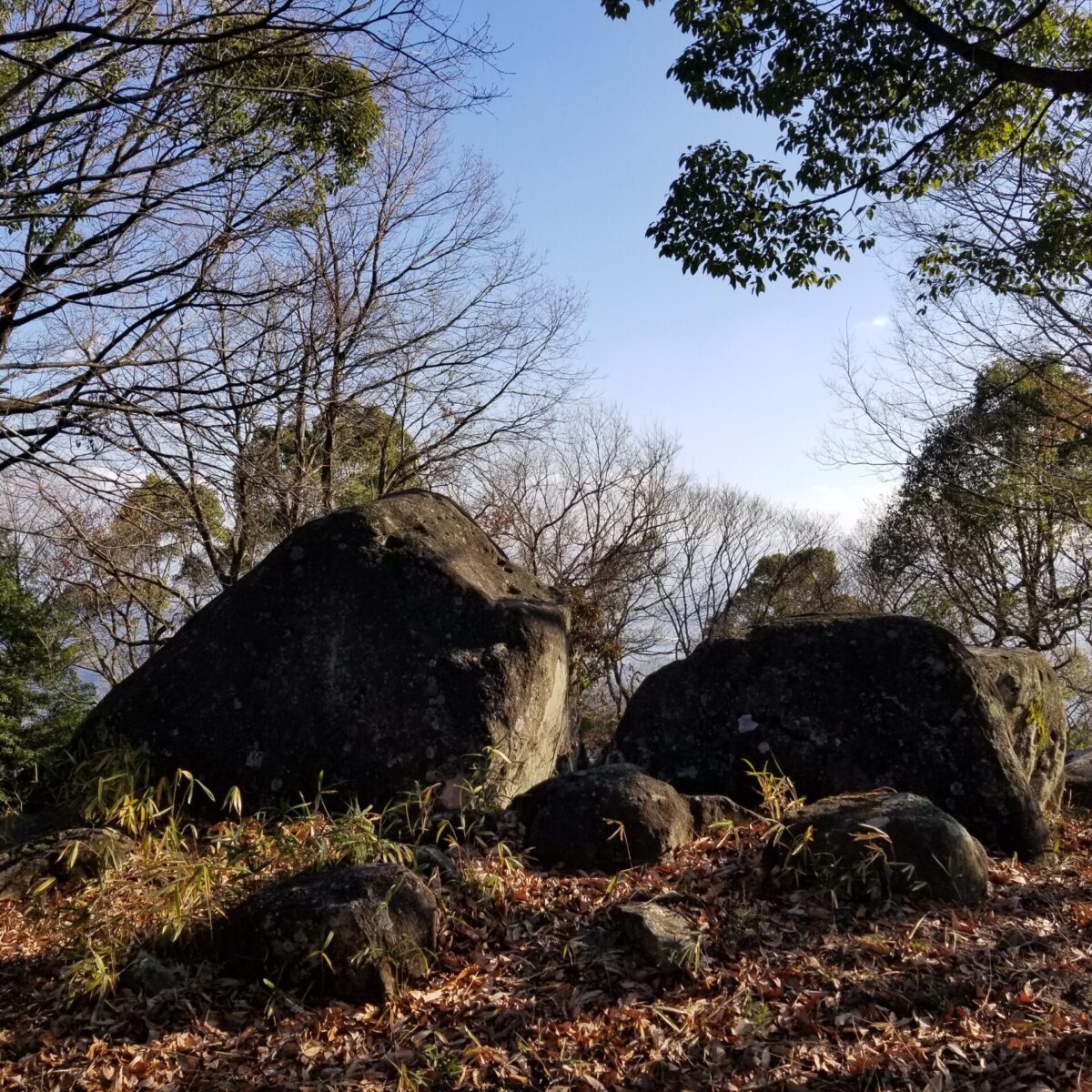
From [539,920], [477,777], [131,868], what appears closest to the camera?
[539,920]

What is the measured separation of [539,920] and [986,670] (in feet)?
13.0

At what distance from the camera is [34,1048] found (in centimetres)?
354

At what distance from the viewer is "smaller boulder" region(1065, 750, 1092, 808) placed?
26.9 ft

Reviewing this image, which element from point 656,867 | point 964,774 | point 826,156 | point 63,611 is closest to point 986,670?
point 964,774

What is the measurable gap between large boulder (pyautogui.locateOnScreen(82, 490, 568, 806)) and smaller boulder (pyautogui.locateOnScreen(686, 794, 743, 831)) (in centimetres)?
116

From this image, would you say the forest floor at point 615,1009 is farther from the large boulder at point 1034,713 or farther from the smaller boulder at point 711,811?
the large boulder at point 1034,713

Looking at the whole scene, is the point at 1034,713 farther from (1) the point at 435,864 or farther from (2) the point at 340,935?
(2) the point at 340,935

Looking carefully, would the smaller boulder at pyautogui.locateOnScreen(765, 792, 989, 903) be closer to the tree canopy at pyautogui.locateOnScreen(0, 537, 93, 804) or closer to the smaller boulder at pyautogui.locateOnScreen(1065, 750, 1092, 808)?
the smaller boulder at pyautogui.locateOnScreen(1065, 750, 1092, 808)

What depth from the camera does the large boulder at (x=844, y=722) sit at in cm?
585

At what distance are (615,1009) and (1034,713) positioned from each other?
519 centimetres

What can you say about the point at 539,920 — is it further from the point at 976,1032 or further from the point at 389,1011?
the point at 976,1032

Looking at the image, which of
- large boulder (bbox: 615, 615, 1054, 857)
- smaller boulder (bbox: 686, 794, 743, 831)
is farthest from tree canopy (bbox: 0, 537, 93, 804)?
smaller boulder (bbox: 686, 794, 743, 831)

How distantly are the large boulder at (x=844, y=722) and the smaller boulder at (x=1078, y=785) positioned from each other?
240cm

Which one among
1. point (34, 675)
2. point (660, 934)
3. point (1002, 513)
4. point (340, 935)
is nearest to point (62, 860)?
point (340, 935)
